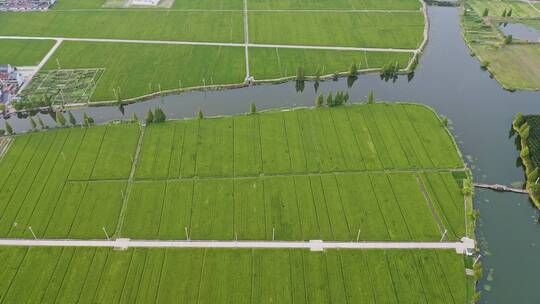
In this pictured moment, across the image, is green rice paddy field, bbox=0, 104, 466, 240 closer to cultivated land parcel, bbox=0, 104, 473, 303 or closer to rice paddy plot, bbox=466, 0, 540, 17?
cultivated land parcel, bbox=0, 104, 473, 303

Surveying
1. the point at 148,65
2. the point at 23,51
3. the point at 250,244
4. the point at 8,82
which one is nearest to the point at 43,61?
the point at 23,51

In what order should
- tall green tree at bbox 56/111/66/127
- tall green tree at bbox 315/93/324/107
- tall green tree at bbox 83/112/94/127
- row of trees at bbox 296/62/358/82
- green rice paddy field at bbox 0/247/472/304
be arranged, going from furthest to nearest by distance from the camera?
row of trees at bbox 296/62/358/82, tall green tree at bbox 315/93/324/107, tall green tree at bbox 83/112/94/127, tall green tree at bbox 56/111/66/127, green rice paddy field at bbox 0/247/472/304

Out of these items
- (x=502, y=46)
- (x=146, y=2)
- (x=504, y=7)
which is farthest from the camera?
(x=504, y=7)

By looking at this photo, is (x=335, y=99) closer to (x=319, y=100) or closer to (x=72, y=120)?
(x=319, y=100)

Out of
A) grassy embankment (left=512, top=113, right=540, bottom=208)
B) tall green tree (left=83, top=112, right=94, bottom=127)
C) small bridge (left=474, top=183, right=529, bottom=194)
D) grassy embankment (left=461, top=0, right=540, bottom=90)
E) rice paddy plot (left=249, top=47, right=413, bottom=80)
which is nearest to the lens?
grassy embankment (left=512, top=113, right=540, bottom=208)

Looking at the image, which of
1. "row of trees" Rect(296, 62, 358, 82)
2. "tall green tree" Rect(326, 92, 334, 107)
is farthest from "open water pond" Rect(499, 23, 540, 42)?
"tall green tree" Rect(326, 92, 334, 107)

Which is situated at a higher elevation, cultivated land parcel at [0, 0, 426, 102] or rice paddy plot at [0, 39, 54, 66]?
cultivated land parcel at [0, 0, 426, 102]

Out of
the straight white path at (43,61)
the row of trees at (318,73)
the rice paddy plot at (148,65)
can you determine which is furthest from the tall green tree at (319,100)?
the straight white path at (43,61)
